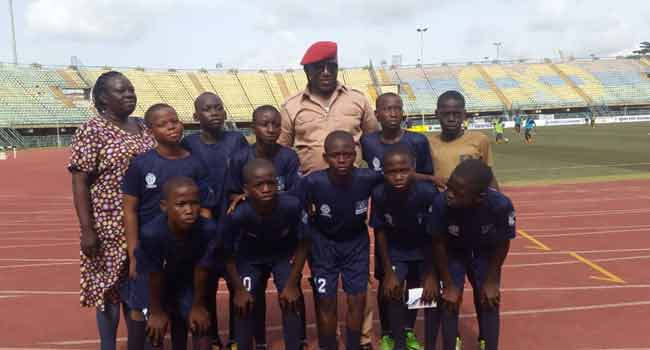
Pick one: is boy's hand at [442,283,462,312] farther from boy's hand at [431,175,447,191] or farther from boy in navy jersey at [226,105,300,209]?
boy in navy jersey at [226,105,300,209]

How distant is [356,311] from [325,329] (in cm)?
23

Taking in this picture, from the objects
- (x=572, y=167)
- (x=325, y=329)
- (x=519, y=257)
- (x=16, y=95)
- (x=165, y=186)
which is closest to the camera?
(x=165, y=186)

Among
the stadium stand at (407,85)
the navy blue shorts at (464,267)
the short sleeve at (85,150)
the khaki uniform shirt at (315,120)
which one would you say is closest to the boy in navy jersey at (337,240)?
the khaki uniform shirt at (315,120)

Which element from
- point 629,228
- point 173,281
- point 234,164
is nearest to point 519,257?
point 629,228

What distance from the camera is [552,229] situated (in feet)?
24.6

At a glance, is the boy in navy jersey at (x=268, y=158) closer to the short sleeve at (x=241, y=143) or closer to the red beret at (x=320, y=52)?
the short sleeve at (x=241, y=143)

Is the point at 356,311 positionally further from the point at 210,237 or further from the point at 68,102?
the point at 68,102

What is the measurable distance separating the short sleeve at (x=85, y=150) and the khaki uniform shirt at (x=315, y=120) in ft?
4.10

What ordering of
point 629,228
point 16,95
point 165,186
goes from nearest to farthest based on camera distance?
point 165,186 → point 629,228 → point 16,95

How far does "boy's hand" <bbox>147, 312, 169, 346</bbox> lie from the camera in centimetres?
295

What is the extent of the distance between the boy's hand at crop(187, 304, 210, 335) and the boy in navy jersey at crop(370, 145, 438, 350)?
1128 millimetres

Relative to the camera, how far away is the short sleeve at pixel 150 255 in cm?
288

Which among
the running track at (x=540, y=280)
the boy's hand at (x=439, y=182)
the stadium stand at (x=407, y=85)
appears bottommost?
the running track at (x=540, y=280)

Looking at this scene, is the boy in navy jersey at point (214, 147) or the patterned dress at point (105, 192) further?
the boy in navy jersey at point (214, 147)
